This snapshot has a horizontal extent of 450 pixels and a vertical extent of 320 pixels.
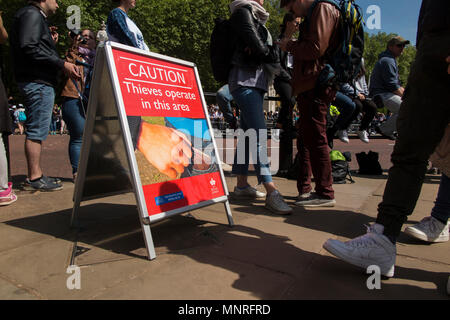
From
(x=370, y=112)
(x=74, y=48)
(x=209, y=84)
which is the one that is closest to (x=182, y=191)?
(x=74, y=48)

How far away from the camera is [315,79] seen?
2.92 meters

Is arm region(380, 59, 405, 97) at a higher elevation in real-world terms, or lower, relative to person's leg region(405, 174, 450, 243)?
higher

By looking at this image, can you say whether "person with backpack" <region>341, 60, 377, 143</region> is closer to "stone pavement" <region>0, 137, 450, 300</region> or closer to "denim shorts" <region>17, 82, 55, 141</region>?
"stone pavement" <region>0, 137, 450, 300</region>

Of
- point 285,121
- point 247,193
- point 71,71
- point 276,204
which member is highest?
point 71,71

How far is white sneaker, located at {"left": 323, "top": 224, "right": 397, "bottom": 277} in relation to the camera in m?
1.72

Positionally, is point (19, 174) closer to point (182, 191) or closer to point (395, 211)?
point (182, 191)

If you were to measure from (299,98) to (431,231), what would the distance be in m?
1.57

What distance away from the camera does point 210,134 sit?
8.82 feet

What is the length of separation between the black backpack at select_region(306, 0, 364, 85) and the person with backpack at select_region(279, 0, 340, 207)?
4 cm

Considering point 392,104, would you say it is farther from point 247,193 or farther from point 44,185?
point 44,185

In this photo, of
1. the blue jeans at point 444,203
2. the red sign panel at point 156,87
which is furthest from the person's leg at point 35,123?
the blue jeans at point 444,203

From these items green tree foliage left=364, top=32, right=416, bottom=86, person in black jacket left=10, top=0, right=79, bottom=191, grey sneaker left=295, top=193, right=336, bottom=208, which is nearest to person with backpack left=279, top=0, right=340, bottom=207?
grey sneaker left=295, top=193, right=336, bottom=208

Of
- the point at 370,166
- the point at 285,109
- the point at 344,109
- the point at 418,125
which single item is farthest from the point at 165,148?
the point at 370,166

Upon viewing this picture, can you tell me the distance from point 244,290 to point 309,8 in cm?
243
